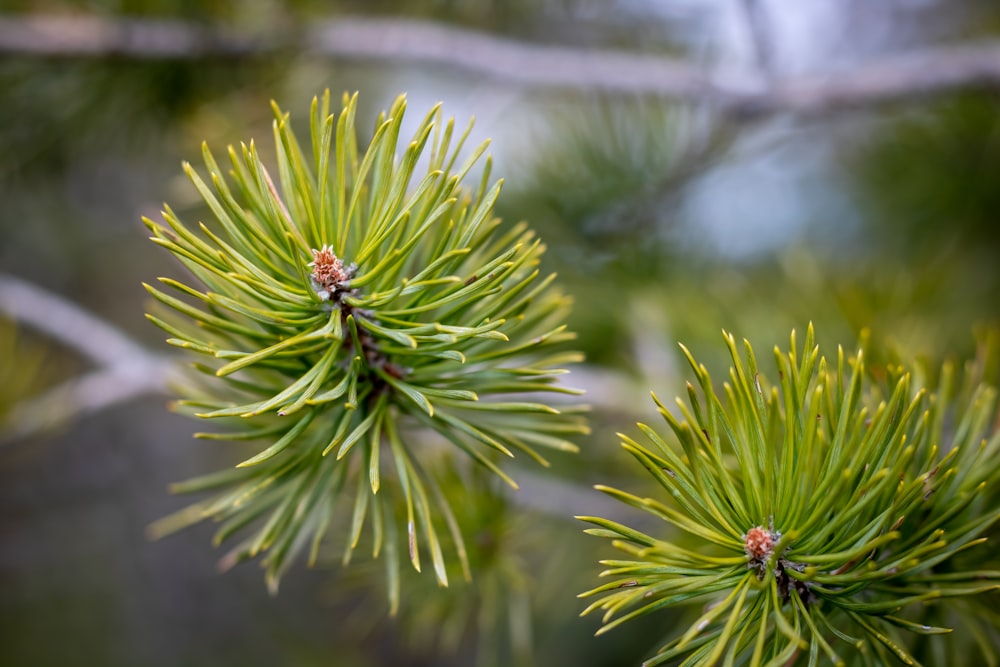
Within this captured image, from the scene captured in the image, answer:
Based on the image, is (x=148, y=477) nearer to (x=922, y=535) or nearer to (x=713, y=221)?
(x=713, y=221)

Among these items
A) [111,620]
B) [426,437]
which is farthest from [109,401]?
[111,620]

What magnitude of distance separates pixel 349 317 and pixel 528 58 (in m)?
0.66

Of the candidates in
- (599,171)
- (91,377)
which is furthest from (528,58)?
(91,377)

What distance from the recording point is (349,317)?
1.13 ft

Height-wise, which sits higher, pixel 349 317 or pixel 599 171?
pixel 599 171

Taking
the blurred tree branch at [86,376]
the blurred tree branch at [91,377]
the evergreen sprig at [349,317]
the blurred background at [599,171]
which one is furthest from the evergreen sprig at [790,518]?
the blurred tree branch at [86,376]

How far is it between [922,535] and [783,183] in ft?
4.21

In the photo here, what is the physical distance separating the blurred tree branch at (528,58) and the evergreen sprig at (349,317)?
20.4 inches

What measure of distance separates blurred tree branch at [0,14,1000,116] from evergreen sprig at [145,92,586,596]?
52cm

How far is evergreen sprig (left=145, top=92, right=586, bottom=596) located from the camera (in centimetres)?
34

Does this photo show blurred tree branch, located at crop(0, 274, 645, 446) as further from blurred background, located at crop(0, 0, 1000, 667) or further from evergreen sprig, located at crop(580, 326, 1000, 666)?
evergreen sprig, located at crop(580, 326, 1000, 666)

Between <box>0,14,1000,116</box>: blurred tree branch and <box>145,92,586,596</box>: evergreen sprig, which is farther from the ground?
<box>0,14,1000,116</box>: blurred tree branch

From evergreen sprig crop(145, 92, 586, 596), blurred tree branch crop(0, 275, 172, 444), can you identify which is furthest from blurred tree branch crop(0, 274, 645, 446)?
evergreen sprig crop(145, 92, 586, 596)

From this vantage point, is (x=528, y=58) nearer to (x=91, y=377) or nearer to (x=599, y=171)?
(x=599, y=171)
